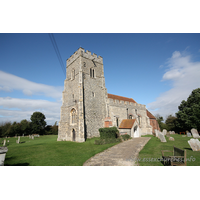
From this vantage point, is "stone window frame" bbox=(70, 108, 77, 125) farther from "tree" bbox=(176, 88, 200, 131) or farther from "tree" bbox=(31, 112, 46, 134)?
"tree" bbox=(31, 112, 46, 134)

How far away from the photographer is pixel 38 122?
4506 centimetres

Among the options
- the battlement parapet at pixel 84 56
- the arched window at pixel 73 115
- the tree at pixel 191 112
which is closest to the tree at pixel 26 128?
the arched window at pixel 73 115

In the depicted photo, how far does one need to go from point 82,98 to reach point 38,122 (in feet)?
120

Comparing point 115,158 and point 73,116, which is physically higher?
point 73,116

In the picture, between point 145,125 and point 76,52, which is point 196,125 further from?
point 76,52

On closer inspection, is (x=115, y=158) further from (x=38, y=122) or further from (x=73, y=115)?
(x=38, y=122)

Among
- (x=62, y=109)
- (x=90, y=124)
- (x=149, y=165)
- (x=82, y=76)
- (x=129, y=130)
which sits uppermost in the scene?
(x=82, y=76)

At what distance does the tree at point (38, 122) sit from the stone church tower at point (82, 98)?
29.1 m

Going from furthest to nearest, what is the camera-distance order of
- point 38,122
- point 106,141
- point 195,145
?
point 38,122
point 106,141
point 195,145

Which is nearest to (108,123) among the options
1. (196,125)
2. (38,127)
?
(196,125)

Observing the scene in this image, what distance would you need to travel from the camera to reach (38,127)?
146 feet

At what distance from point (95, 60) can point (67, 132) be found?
14368 millimetres

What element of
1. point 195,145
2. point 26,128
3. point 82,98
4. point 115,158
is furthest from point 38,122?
point 195,145

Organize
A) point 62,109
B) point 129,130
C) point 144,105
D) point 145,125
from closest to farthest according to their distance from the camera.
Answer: point 129,130 < point 62,109 < point 145,125 < point 144,105
